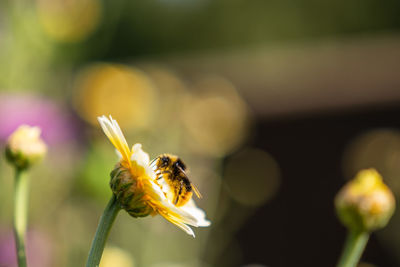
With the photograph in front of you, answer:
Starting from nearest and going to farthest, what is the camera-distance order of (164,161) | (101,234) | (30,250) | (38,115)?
1. (101,234)
2. (164,161)
3. (30,250)
4. (38,115)

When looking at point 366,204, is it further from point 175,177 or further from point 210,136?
point 210,136

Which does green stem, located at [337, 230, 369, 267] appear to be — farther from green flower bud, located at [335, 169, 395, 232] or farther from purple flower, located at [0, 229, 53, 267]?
purple flower, located at [0, 229, 53, 267]

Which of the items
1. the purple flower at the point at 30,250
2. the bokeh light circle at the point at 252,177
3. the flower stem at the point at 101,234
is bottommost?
the flower stem at the point at 101,234

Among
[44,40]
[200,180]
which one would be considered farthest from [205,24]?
[200,180]

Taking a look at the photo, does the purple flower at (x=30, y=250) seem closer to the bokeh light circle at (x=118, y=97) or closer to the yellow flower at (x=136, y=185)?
the bokeh light circle at (x=118, y=97)

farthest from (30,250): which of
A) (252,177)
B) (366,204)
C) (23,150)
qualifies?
(366,204)

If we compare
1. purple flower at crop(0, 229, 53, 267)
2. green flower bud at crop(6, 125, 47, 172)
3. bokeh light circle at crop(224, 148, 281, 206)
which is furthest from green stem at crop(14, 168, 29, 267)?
bokeh light circle at crop(224, 148, 281, 206)

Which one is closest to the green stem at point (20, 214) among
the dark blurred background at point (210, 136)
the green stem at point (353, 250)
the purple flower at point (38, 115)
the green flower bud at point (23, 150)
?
the green flower bud at point (23, 150)
